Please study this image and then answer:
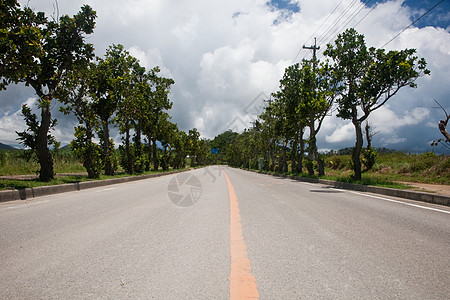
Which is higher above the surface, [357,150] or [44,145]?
[44,145]

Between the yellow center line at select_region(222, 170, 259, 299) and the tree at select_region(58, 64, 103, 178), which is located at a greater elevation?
the tree at select_region(58, 64, 103, 178)

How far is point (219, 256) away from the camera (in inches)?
125

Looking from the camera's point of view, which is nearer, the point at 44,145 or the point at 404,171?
the point at 44,145

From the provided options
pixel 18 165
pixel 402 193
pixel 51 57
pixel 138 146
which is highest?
pixel 51 57

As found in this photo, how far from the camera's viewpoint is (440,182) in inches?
569

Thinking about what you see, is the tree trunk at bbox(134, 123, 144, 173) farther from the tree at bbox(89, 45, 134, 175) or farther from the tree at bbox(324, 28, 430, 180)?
the tree at bbox(324, 28, 430, 180)

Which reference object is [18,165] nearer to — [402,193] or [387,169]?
[402,193]

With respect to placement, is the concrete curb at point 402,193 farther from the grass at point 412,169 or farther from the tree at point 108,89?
the tree at point 108,89

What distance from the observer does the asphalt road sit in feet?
7.66

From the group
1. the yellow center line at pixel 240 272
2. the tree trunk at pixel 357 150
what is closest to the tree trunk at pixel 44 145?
the yellow center line at pixel 240 272

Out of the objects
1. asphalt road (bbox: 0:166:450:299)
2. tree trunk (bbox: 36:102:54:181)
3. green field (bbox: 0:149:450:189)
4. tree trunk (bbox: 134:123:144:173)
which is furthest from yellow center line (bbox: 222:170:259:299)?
tree trunk (bbox: 134:123:144:173)

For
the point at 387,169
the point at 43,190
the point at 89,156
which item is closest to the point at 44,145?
the point at 43,190

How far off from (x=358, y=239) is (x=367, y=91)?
12964mm

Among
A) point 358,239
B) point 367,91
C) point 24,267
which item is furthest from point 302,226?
point 367,91
